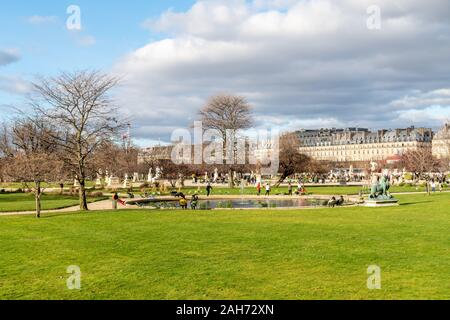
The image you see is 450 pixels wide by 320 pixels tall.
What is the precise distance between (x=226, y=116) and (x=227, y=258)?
2369 inches

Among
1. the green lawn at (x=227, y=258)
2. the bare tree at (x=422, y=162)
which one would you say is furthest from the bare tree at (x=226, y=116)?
the green lawn at (x=227, y=258)

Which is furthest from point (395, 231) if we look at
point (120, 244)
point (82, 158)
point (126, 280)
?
point (82, 158)

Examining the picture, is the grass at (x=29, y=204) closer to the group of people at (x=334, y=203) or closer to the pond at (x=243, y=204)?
the pond at (x=243, y=204)

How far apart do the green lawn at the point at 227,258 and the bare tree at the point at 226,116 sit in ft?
158

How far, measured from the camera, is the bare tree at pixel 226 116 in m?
74.8

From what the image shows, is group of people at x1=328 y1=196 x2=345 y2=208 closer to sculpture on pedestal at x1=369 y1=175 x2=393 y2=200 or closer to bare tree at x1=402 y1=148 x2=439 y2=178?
sculpture on pedestal at x1=369 y1=175 x2=393 y2=200

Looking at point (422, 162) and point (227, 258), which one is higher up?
point (422, 162)

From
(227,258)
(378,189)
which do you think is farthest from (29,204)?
(227,258)

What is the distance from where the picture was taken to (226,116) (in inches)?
2960

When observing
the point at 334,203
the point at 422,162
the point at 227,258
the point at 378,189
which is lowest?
the point at 227,258

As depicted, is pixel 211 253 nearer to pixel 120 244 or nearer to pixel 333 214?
pixel 120 244

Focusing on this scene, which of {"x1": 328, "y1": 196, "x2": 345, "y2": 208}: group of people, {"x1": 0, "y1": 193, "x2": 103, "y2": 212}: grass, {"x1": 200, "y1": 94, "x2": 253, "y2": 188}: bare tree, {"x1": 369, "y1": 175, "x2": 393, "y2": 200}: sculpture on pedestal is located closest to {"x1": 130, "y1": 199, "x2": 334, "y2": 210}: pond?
{"x1": 328, "y1": 196, "x2": 345, "y2": 208}: group of people

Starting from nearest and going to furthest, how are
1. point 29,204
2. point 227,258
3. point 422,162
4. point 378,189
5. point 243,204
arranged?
1. point 227,258
2. point 378,189
3. point 29,204
4. point 243,204
5. point 422,162

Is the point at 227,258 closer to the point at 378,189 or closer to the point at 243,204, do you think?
the point at 378,189
